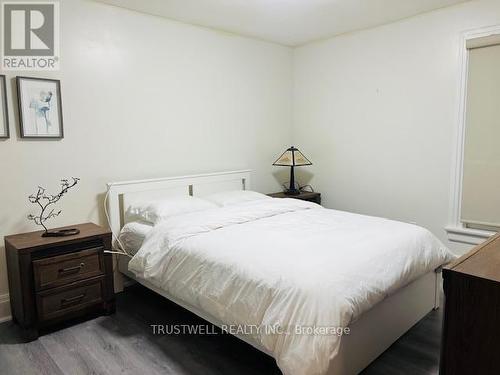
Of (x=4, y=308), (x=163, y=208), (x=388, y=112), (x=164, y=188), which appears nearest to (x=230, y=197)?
(x=164, y=188)

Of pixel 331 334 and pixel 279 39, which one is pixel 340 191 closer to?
pixel 279 39

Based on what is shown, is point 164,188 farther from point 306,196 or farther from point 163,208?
point 306,196

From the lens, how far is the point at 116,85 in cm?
303

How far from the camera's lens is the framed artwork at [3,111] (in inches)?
97.8

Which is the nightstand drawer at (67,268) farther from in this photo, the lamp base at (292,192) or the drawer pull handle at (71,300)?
the lamp base at (292,192)

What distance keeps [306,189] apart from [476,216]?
6.09ft

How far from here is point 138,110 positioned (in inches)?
125

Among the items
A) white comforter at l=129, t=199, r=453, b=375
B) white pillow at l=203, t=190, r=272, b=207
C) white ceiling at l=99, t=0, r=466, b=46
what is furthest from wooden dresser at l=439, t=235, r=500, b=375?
white ceiling at l=99, t=0, r=466, b=46

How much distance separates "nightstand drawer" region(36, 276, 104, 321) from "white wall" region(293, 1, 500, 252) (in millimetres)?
2731

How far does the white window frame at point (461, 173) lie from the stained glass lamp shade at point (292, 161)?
1522mm

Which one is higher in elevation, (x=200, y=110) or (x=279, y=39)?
(x=279, y=39)

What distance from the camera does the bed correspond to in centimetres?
165

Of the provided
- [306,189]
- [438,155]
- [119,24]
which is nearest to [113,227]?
[119,24]

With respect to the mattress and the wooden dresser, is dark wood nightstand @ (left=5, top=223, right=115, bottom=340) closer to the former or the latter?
the mattress
